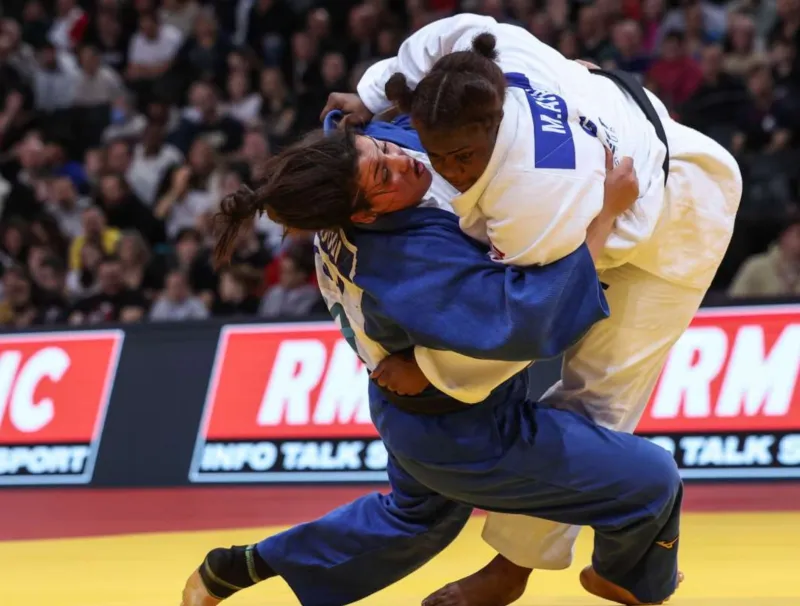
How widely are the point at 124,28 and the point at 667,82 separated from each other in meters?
5.38

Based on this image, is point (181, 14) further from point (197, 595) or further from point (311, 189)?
point (311, 189)

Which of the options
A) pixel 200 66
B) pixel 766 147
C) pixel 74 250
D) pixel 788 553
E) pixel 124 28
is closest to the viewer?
pixel 788 553

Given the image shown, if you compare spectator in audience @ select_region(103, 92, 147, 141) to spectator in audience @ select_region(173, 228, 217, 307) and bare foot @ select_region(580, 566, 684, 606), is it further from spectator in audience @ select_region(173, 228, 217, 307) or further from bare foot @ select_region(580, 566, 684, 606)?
bare foot @ select_region(580, 566, 684, 606)

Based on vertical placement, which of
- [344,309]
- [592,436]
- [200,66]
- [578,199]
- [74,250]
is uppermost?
[578,199]

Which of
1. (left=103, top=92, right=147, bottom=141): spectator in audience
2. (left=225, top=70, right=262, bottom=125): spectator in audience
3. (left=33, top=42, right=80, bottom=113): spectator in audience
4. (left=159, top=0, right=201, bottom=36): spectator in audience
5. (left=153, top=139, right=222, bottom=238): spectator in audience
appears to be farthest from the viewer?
(left=159, top=0, right=201, bottom=36): spectator in audience

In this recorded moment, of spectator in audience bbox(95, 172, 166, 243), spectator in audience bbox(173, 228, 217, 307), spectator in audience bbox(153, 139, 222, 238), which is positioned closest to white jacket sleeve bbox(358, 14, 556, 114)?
spectator in audience bbox(173, 228, 217, 307)

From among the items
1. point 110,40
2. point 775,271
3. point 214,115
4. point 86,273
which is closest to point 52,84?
point 110,40

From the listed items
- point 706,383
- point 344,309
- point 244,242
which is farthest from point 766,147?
point 344,309

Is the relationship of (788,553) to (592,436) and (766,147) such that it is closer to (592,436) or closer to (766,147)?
(592,436)

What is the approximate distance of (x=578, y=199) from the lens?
2.63 metres

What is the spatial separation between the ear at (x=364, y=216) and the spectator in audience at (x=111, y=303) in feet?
18.4

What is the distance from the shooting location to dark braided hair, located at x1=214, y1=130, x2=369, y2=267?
2.71 m

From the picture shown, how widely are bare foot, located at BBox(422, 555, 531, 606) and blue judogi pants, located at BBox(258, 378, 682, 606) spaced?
15 centimetres

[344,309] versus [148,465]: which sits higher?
[344,309]
